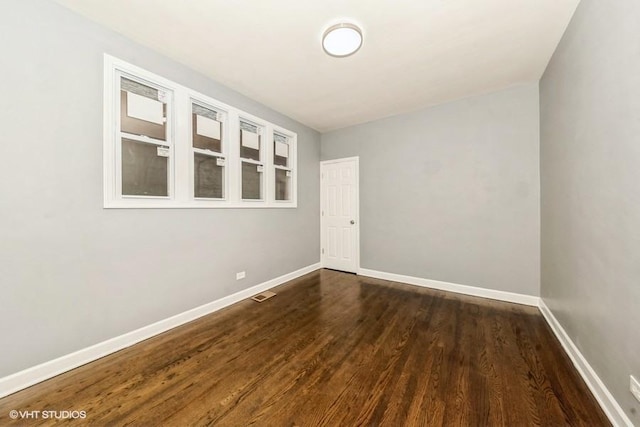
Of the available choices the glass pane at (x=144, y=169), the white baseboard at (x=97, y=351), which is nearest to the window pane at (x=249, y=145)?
the glass pane at (x=144, y=169)

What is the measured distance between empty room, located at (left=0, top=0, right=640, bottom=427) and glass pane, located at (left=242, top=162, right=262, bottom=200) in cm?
3

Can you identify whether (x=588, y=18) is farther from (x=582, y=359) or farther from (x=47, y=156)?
(x=47, y=156)

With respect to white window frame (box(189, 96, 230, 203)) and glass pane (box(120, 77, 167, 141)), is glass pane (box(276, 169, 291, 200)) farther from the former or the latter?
glass pane (box(120, 77, 167, 141))

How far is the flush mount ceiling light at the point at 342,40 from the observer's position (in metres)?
1.91

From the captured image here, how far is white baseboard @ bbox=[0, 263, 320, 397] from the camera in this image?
1.53 metres

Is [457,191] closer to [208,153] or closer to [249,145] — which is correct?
[249,145]

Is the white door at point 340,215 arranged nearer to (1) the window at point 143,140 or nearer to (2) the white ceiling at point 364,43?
(2) the white ceiling at point 364,43

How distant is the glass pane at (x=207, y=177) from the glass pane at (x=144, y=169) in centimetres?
31

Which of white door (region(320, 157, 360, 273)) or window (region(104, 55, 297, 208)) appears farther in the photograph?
white door (region(320, 157, 360, 273))

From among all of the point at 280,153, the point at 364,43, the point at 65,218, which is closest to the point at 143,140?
the point at 65,218

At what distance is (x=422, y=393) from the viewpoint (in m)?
1.52

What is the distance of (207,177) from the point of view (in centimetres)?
272

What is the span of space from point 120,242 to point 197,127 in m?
1.43

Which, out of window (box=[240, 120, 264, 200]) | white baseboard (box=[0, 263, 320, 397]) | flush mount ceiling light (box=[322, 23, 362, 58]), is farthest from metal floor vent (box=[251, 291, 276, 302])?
flush mount ceiling light (box=[322, 23, 362, 58])
